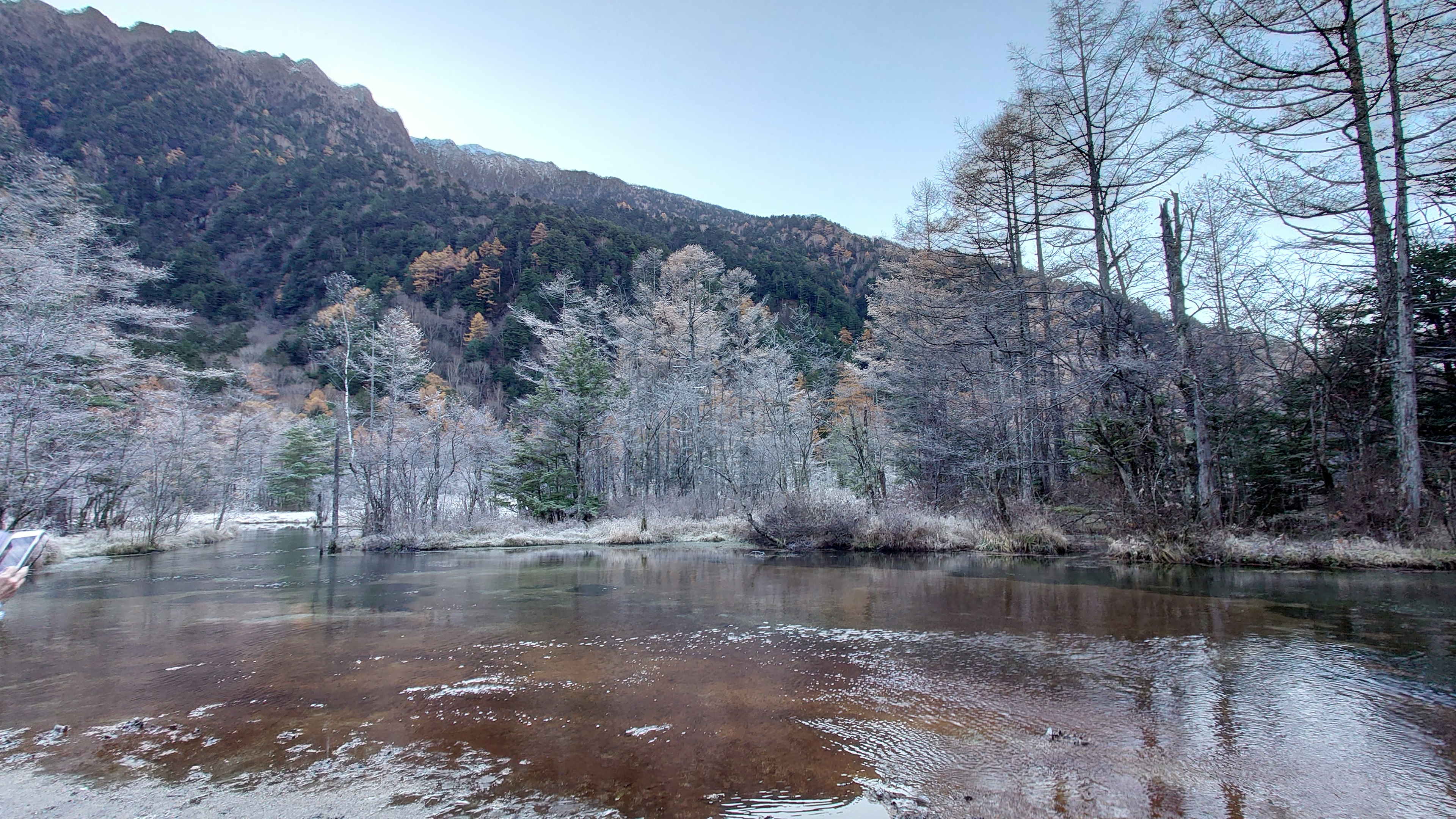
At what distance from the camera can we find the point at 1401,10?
→ 33.9 ft

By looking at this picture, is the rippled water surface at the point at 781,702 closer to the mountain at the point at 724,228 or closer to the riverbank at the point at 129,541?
the riverbank at the point at 129,541

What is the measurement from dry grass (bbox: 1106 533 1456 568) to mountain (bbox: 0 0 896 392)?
3623 cm

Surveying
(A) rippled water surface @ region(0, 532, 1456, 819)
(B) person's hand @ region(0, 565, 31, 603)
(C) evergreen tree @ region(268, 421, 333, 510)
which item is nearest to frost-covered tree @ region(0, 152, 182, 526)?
(A) rippled water surface @ region(0, 532, 1456, 819)

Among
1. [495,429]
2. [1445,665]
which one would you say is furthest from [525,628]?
[495,429]

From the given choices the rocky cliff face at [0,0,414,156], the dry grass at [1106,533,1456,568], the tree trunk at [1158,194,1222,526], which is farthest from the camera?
the rocky cliff face at [0,0,414,156]

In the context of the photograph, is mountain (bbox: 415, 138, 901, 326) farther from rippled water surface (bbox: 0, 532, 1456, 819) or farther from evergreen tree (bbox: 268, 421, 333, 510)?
evergreen tree (bbox: 268, 421, 333, 510)

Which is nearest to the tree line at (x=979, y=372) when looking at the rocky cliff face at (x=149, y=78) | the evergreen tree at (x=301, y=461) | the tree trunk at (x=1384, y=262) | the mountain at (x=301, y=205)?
the tree trunk at (x=1384, y=262)

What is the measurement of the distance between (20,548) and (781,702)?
420 cm

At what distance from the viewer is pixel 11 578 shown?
2723mm

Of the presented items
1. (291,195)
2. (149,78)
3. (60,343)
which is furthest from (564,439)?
(149,78)

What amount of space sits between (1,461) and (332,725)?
16956mm

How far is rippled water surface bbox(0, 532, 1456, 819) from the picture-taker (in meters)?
2.86

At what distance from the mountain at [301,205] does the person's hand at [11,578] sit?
4515 cm

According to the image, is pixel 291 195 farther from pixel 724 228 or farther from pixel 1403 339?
pixel 1403 339
